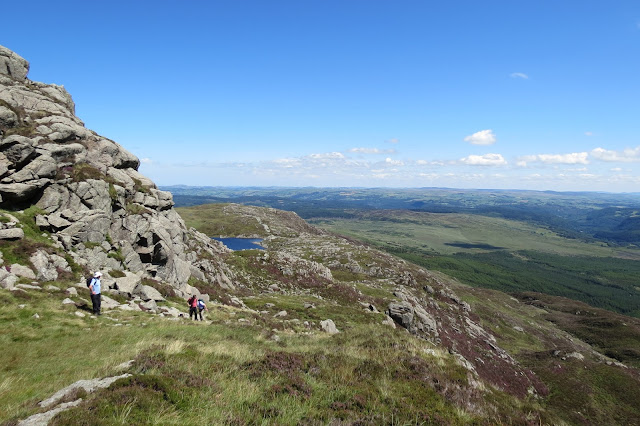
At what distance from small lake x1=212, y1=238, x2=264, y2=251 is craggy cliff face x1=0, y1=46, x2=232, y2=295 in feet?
320

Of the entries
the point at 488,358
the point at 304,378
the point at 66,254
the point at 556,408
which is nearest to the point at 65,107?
the point at 66,254

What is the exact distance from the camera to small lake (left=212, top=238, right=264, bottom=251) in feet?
496

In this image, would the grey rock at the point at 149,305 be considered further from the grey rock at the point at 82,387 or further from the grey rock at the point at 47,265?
the grey rock at the point at 82,387

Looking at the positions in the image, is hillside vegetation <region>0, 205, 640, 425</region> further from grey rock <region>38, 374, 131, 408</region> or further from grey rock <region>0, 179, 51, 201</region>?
grey rock <region>0, 179, 51, 201</region>

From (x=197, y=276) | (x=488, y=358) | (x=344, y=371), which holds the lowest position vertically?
(x=488, y=358)

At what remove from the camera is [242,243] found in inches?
6496

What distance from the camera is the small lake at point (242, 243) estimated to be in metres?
151

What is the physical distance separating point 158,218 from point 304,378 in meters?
42.3

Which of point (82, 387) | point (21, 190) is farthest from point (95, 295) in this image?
point (21, 190)

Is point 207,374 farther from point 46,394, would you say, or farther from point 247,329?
point 247,329

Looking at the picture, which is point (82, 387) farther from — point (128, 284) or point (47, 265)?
point (128, 284)

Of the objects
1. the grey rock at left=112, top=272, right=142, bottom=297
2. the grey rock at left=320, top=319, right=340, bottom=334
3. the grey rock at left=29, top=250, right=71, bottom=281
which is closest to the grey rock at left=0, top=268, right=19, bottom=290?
the grey rock at left=29, top=250, right=71, bottom=281

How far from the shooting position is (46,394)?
38.6 feet

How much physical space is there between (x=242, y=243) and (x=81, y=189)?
420ft
